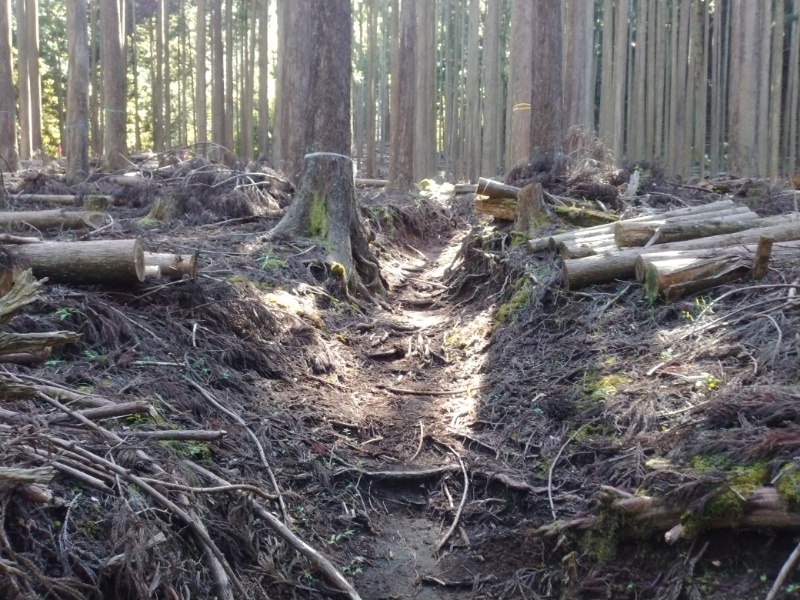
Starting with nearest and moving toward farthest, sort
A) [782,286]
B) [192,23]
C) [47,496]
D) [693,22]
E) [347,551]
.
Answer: [47,496], [347,551], [782,286], [693,22], [192,23]

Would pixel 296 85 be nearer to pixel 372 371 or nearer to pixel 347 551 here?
pixel 372 371

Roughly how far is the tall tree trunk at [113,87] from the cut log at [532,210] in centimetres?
858

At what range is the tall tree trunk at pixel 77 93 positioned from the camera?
12.9 metres

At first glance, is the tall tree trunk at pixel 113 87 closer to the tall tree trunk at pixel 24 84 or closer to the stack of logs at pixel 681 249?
the tall tree trunk at pixel 24 84

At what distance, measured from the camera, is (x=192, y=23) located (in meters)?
34.8

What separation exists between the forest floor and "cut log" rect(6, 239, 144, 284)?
0.15 metres

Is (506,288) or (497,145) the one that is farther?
(497,145)

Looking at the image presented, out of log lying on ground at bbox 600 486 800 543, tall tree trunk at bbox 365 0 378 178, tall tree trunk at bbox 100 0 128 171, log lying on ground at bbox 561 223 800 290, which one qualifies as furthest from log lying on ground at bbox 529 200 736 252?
tall tree trunk at bbox 365 0 378 178

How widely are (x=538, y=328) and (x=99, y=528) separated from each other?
4344 millimetres

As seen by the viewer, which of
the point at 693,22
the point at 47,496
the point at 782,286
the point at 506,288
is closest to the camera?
the point at 47,496

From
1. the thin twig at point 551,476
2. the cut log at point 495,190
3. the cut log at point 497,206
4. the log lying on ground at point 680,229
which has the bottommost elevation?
the thin twig at point 551,476

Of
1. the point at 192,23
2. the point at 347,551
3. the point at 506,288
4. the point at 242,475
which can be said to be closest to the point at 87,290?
the point at 242,475

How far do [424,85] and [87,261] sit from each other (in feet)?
54.3

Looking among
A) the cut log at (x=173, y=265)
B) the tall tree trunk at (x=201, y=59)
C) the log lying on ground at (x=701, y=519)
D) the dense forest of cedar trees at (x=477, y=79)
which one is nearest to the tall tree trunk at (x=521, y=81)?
the dense forest of cedar trees at (x=477, y=79)
